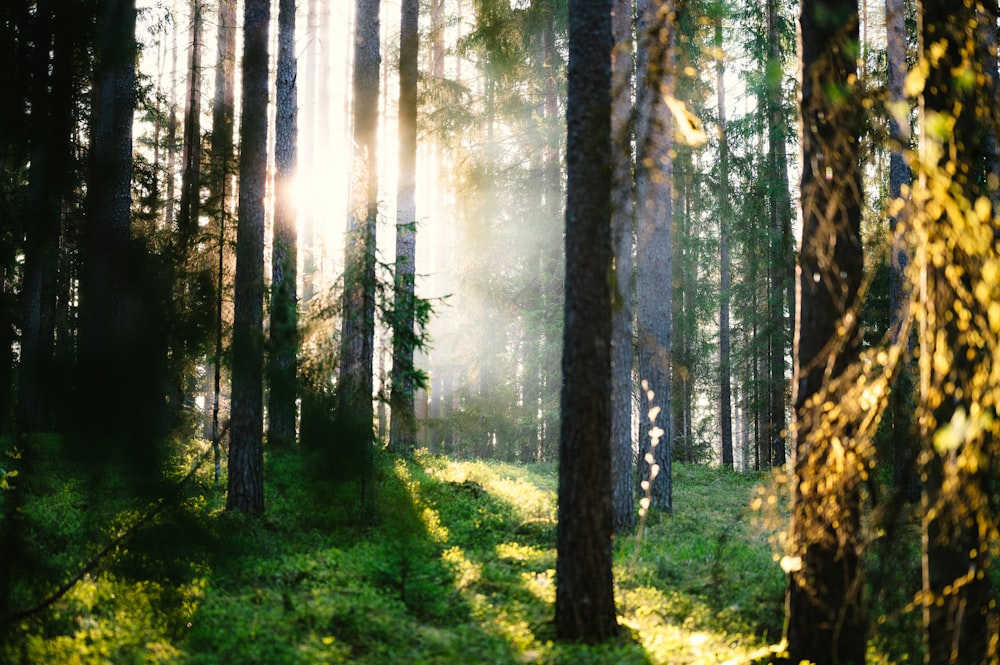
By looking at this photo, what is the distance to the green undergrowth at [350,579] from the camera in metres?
5.58

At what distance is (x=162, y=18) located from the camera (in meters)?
13.9

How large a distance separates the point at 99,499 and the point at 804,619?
32.5 feet

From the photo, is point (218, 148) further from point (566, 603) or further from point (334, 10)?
point (334, 10)

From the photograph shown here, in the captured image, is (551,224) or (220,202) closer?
(220,202)

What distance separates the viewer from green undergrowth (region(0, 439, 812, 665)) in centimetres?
558

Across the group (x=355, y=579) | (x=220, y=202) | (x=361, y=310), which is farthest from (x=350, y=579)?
(x=220, y=202)

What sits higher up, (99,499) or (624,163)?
(624,163)

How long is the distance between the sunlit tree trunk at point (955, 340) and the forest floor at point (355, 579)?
1069mm

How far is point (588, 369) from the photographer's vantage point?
6066 mm

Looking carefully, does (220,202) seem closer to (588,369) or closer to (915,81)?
(588,369)

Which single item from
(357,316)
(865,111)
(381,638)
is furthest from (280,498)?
(865,111)

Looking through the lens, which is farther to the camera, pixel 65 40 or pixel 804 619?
pixel 65 40

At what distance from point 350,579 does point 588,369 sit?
4114 mm

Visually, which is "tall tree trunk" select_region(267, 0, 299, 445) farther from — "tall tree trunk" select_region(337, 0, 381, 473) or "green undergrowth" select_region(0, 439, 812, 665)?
"green undergrowth" select_region(0, 439, 812, 665)
